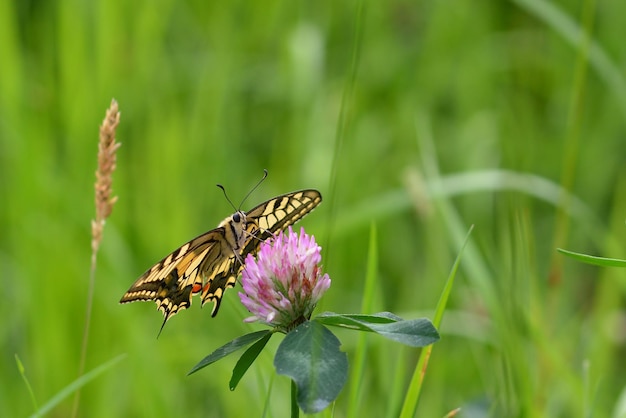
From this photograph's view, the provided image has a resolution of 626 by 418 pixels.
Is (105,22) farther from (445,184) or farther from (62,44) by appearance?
(445,184)

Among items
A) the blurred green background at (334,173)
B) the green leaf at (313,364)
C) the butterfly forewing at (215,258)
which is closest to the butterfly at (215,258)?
the butterfly forewing at (215,258)

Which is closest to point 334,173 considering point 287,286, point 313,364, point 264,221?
point 264,221

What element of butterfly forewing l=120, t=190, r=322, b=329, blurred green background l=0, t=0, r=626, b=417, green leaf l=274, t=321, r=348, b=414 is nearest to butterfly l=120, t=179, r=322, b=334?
butterfly forewing l=120, t=190, r=322, b=329

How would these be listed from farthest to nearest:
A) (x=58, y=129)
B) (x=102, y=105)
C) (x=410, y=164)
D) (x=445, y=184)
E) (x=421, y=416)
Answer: (x=410, y=164), (x=58, y=129), (x=102, y=105), (x=445, y=184), (x=421, y=416)

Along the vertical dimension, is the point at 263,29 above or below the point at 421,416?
above

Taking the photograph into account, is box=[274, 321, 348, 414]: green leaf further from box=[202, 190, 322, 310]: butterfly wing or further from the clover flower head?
box=[202, 190, 322, 310]: butterfly wing

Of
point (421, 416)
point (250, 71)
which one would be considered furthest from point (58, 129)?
point (421, 416)

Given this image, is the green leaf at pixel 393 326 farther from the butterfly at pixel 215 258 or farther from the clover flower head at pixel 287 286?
the butterfly at pixel 215 258
